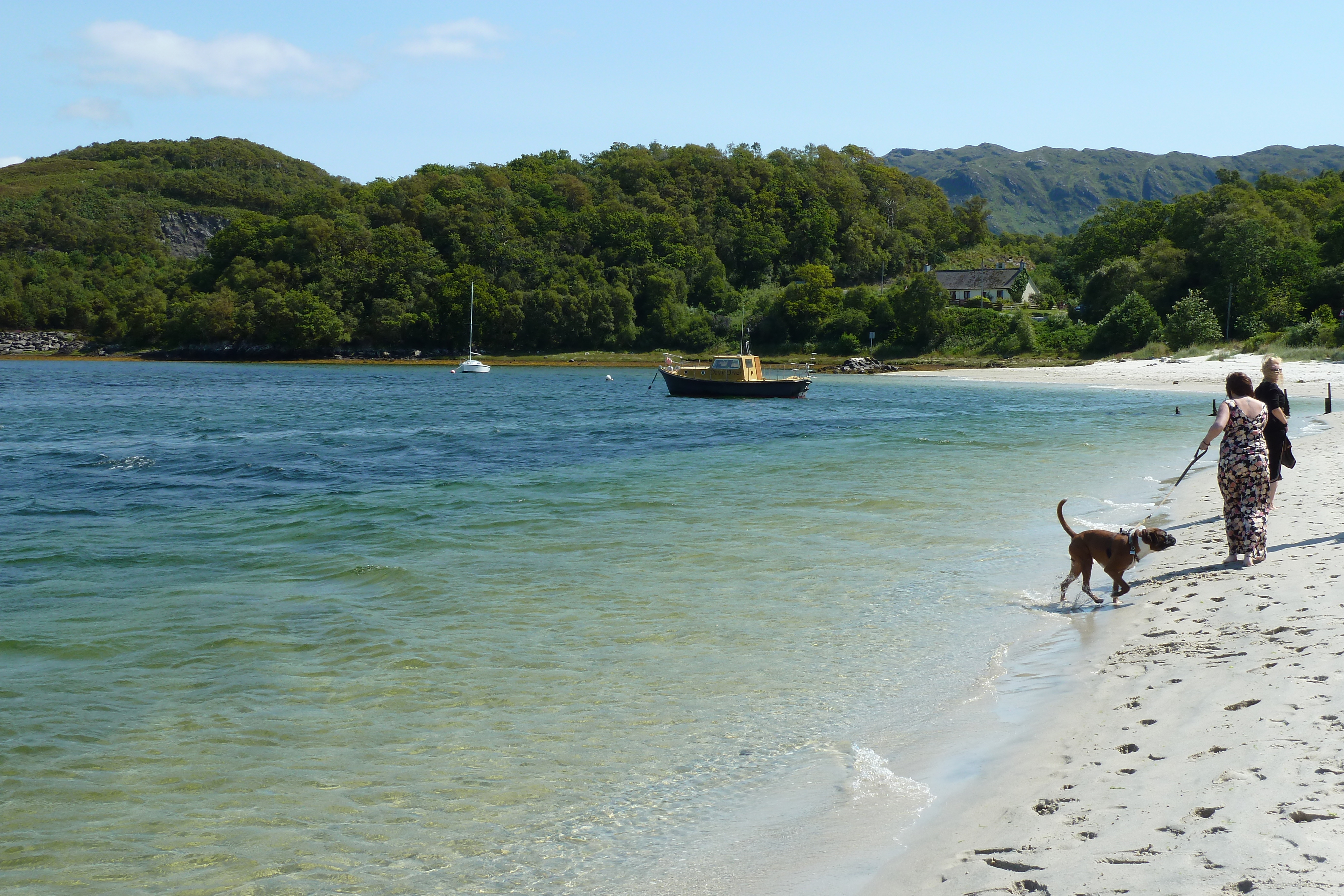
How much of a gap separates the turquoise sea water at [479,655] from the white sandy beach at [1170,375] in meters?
27.9

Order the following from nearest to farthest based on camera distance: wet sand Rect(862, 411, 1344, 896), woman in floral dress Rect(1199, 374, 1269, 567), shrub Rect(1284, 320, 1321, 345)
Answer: wet sand Rect(862, 411, 1344, 896), woman in floral dress Rect(1199, 374, 1269, 567), shrub Rect(1284, 320, 1321, 345)

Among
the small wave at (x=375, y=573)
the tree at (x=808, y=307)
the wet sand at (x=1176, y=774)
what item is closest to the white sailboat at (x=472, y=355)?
the tree at (x=808, y=307)

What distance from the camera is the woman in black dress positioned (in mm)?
9531

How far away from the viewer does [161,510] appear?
15.0 meters

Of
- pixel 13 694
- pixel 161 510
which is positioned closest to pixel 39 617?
pixel 13 694

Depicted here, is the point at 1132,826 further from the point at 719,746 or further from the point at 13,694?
the point at 13,694

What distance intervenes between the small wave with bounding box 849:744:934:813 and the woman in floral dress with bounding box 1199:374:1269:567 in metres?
4.87

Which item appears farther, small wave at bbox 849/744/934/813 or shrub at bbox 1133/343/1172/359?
shrub at bbox 1133/343/1172/359

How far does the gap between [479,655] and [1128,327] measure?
238ft

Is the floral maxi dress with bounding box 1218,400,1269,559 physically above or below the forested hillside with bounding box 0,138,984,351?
below

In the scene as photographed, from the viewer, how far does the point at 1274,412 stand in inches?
379

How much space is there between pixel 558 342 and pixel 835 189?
5486 cm

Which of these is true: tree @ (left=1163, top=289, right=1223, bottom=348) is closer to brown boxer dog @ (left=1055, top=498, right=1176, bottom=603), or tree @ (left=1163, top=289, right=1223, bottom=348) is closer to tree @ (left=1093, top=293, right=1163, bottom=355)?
tree @ (left=1093, top=293, right=1163, bottom=355)

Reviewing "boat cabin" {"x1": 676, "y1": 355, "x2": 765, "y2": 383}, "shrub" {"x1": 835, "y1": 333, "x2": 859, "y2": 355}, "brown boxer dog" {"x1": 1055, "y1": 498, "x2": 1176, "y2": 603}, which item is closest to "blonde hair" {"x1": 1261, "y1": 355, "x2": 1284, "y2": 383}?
"brown boxer dog" {"x1": 1055, "y1": 498, "x2": 1176, "y2": 603}
